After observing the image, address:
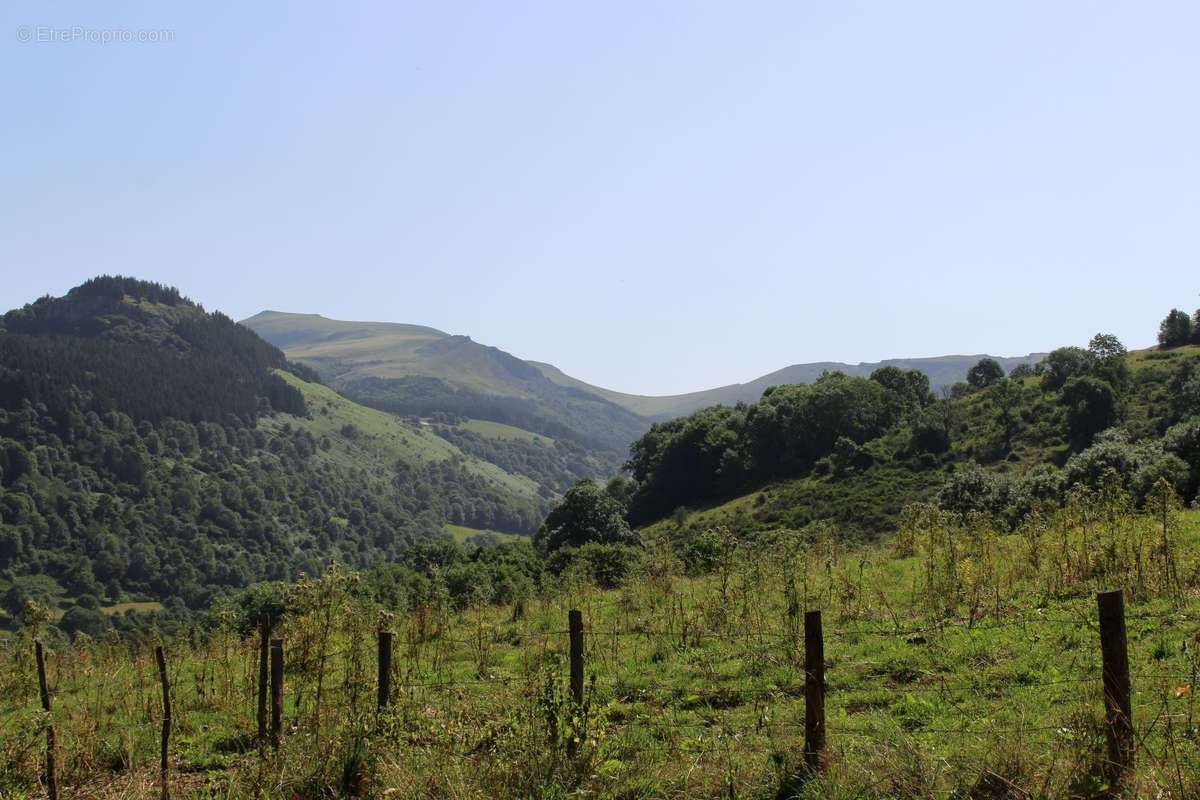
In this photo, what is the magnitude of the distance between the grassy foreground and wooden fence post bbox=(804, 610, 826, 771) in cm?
19

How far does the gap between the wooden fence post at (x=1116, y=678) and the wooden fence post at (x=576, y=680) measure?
4098 mm

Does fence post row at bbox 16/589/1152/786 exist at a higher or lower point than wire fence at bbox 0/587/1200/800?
higher

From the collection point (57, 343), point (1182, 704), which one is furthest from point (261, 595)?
point (57, 343)

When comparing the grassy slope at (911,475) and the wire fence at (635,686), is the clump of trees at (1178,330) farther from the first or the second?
the wire fence at (635,686)

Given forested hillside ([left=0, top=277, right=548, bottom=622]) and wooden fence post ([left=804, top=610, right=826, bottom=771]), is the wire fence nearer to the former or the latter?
wooden fence post ([left=804, top=610, right=826, bottom=771])

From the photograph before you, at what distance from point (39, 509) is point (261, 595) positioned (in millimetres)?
144615

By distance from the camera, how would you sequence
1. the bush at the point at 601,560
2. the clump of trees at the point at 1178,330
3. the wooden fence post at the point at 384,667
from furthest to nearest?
the clump of trees at the point at 1178,330 → the bush at the point at 601,560 → the wooden fence post at the point at 384,667

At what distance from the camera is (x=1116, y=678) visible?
5.35 m

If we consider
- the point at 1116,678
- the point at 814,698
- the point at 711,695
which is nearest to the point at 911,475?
the point at 711,695

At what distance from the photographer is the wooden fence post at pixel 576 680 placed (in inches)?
269

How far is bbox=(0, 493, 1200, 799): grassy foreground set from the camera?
6289mm

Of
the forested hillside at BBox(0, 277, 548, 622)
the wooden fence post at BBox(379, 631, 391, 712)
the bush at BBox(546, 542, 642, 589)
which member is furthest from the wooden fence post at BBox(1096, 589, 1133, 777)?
the forested hillside at BBox(0, 277, 548, 622)

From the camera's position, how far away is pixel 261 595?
24.9 meters

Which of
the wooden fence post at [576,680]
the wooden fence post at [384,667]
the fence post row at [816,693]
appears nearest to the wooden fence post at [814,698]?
the fence post row at [816,693]
